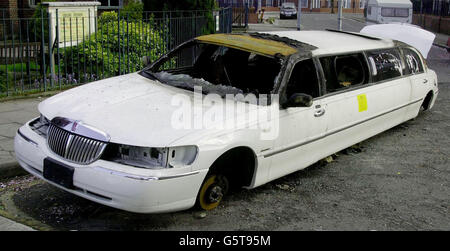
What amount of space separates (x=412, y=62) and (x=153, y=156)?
5.19 metres

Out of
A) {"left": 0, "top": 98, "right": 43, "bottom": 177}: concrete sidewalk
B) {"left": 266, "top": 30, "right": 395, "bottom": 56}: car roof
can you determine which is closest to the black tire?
{"left": 266, "top": 30, "right": 395, "bottom": 56}: car roof

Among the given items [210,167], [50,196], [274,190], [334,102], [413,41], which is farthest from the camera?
[413,41]

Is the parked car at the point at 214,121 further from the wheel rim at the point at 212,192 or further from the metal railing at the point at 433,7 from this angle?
the metal railing at the point at 433,7

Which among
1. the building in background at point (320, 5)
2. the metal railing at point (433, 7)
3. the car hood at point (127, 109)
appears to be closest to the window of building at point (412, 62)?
the car hood at point (127, 109)

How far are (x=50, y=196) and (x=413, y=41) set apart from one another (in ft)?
26.3

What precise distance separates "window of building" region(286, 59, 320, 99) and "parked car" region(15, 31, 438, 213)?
1 cm

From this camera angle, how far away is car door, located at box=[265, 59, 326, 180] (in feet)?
17.4

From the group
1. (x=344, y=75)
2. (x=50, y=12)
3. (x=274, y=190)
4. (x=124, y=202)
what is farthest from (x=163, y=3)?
(x=124, y=202)

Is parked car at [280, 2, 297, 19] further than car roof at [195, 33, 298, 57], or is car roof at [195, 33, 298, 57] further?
parked car at [280, 2, 297, 19]

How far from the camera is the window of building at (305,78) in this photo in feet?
18.8

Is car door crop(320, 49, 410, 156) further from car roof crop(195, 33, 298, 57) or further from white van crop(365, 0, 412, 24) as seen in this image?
white van crop(365, 0, 412, 24)

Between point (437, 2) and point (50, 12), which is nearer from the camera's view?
point (50, 12)

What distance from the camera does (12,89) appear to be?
9.17 m
